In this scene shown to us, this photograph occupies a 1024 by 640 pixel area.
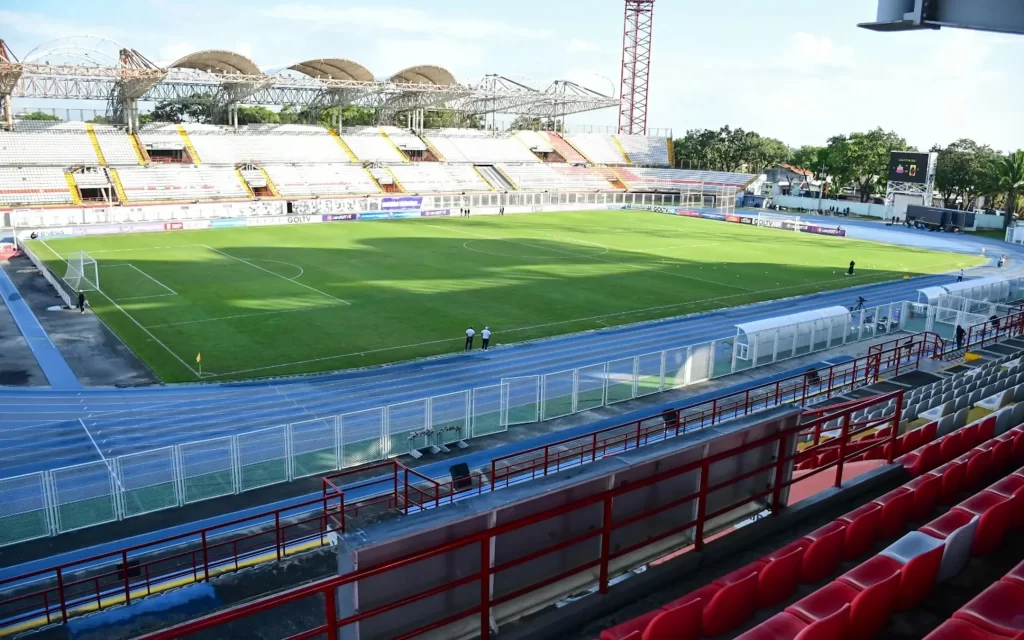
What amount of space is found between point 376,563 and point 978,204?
10805 centimetres

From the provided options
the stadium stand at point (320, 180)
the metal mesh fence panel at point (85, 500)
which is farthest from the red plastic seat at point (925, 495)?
the stadium stand at point (320, 180)

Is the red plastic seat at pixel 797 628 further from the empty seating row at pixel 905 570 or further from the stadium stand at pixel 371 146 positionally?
the stadium stand at pixel 371 146

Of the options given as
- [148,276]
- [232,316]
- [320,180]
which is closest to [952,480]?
[232,316]

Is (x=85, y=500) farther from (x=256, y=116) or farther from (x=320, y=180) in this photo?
(x=256, y=116)

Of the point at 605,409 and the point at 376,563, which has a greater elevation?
the point at 376,563

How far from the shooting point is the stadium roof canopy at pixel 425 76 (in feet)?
280

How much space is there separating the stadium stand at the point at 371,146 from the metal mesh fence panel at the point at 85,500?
6995cm

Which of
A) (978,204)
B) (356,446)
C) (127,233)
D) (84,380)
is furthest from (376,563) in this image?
(978,204)

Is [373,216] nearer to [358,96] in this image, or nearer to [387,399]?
[358,96]

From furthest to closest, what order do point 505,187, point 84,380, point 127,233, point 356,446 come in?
point 505,187 < point 127,233 < point 84,380 < point 356,446

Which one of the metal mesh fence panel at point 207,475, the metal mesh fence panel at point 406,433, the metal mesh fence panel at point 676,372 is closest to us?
the metal mesh fence panel at point 207,475

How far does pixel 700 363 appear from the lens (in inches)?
985

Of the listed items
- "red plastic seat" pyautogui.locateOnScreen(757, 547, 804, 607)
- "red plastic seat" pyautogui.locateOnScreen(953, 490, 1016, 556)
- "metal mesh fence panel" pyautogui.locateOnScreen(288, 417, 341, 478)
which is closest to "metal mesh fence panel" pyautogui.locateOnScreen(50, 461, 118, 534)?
"metal mesh fence panel" pyautogui.locateOnScreen(288, 417, 341, 478)

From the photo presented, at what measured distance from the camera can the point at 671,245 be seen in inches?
2238
